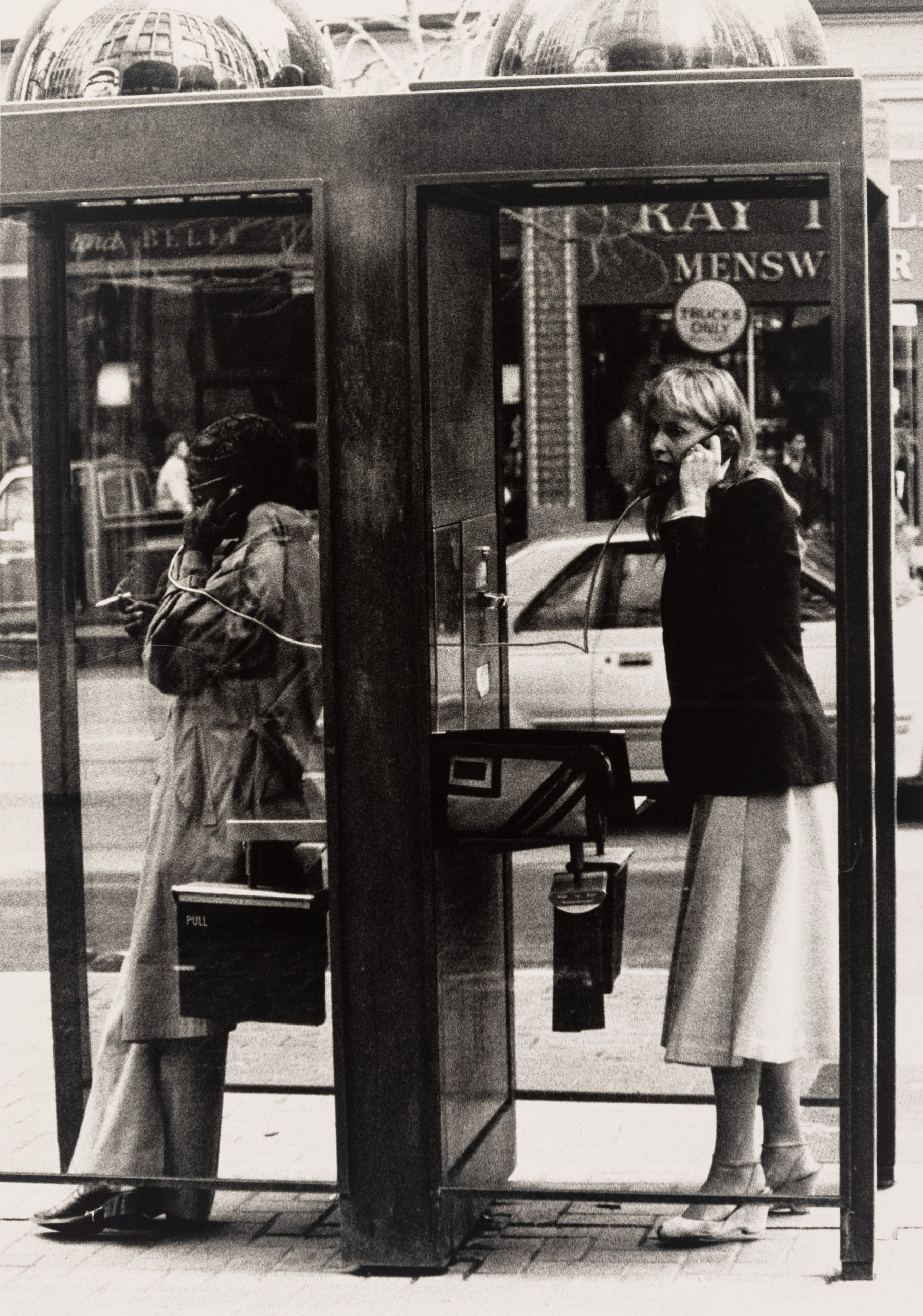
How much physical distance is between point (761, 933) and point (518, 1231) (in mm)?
904

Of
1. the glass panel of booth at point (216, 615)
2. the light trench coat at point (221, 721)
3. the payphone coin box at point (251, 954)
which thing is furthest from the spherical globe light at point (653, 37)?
the payphone coin box at point (251, 954)

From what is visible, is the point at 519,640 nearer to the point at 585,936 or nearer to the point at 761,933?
the point at 585,936

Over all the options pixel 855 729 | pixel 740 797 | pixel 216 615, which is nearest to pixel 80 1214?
pixel 216 615

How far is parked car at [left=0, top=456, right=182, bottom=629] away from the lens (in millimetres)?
4344

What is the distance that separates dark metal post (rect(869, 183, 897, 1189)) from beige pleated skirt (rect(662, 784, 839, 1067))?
33 cm

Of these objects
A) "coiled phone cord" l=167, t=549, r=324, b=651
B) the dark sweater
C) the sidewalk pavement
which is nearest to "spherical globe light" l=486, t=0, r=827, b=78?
the dark sweater

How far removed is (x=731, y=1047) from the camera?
13.8ft

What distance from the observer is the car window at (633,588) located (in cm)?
432

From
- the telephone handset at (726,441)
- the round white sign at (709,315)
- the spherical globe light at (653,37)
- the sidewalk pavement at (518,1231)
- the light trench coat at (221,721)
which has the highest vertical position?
the spherical globe light at (653,37)

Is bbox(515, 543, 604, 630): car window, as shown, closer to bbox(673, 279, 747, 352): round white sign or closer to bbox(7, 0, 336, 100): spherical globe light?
bbox(673, 279, 747, 352): round white sign

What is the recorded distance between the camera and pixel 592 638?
4.53 meters

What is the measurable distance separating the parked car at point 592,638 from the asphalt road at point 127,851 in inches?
8.7

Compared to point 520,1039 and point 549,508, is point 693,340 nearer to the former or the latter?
point 549,508

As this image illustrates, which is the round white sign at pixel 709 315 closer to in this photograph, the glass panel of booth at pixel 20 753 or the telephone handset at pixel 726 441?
the telephone handset at pixel 726 441
